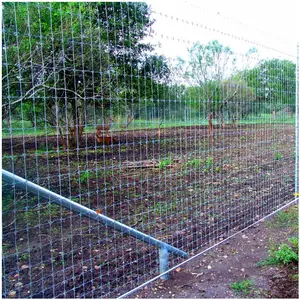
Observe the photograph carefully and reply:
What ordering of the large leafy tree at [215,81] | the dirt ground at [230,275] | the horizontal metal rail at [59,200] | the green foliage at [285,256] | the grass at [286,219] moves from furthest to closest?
1. the grass at [286,219]
2. the large leafy tree at [215,81]
3. the green foliage at [285,256]
4. the dirt ground at [230,275]
5. the horizontal metal rail at [59,200]

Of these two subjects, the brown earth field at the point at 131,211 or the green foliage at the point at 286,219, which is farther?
the green foliage at the point at 286,219

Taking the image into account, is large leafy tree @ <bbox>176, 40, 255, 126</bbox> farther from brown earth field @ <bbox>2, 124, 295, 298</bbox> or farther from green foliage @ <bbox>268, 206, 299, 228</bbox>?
green foliage @ <bbox>268, 206, 299, 228</bbox>

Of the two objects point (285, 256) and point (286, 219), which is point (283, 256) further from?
point (286, 219)

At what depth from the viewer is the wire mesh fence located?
8.63ft

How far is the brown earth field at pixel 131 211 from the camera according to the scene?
263cm

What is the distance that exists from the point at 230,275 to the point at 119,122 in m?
1.59

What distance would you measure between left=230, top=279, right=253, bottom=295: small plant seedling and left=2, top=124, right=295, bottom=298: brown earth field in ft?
1.81

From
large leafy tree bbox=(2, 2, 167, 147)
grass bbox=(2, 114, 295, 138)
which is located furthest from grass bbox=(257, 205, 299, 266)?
large leafy tree bbox=(2, 2, 167, 147)

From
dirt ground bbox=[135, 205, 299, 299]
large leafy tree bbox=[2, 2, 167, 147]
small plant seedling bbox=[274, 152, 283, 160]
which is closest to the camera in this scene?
dirt ground bbox=[135, 205, 299, 299]

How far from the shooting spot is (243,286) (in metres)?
2.64

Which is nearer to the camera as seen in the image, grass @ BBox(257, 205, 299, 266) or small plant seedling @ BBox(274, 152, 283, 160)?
grass @ BBox(257, 205, 299, 266)

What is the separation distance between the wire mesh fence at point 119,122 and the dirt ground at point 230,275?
15 cm

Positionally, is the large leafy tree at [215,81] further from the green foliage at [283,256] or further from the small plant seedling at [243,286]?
the small plant seedling at [243,286]

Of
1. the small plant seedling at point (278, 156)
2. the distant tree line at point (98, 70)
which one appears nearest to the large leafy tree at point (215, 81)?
the distant tree line at point (98, 70)
